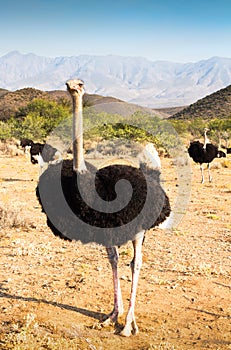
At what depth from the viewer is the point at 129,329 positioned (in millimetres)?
4371

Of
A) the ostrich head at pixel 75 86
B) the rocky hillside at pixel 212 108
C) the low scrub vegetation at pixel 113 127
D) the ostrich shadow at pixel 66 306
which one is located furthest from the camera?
the rocky hillside at pixel 212 108

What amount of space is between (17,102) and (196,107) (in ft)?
106

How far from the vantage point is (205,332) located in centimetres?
451

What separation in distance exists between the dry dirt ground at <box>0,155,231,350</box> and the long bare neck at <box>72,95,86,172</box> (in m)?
1.64

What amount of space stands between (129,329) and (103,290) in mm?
1183

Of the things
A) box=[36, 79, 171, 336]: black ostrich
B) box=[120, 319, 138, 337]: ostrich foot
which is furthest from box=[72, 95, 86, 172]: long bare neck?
box=[120, 319, 138, 337]: ostrich foot

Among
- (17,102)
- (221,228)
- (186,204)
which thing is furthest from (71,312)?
(17,102)

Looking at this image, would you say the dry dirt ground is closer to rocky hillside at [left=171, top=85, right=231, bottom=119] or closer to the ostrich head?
the ostrich head

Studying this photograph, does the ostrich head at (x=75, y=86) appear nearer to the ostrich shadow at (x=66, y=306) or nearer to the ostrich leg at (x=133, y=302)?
the ostrich leg at (x=133, y=302)

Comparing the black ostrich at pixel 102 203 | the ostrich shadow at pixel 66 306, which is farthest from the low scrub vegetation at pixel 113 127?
the black ostrich at pixel 102 203

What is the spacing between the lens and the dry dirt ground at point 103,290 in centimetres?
430

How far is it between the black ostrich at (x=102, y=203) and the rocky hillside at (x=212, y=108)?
66.3 metres

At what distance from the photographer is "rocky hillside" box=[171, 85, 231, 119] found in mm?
71438

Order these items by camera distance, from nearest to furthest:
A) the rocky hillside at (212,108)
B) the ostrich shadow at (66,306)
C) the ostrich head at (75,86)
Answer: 1. the ostrich head at (75,86)
2. the ostrich shadow at (66,306)
3. the rocky hillside at (212,108)
